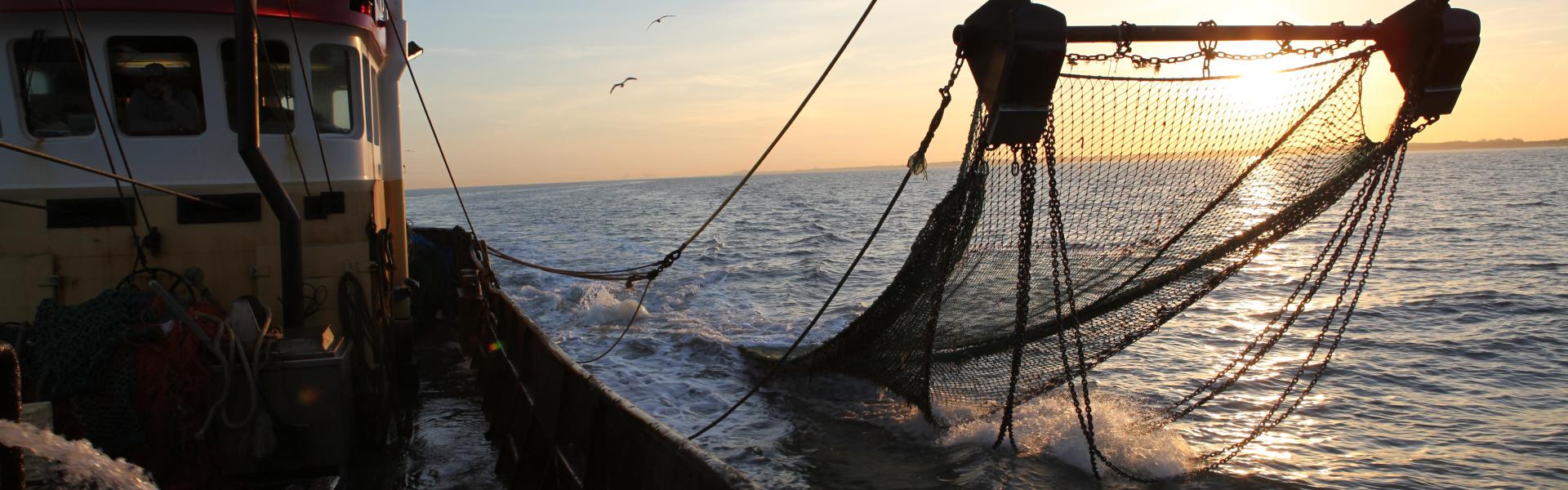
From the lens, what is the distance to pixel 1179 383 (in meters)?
10.7

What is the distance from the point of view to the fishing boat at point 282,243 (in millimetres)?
4539

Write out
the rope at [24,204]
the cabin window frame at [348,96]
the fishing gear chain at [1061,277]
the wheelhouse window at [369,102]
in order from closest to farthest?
the fishing gear chain at [1061,277], the rope at [24,204], the cabin window frame at [348,96], the wheelhouse window at [369,102]

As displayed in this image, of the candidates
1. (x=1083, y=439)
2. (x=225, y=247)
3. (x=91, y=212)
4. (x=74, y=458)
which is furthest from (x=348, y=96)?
(x=1083, y=439)

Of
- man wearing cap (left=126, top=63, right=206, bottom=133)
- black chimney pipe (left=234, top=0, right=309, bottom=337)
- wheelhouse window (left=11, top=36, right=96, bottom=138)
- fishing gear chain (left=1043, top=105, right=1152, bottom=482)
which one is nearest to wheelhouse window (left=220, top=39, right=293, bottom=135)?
man wearing cap (left=126, top=63, right=206, bottom=133)

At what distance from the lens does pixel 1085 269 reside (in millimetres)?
6125

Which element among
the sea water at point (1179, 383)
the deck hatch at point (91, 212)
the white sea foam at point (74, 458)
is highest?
the deck hatch at point (91, 212)

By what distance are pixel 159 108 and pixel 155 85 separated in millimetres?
158

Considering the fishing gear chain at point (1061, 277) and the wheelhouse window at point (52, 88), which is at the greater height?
the wheelhouse window at point (52, 88)

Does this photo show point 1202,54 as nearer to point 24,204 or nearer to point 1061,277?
point 1061,277

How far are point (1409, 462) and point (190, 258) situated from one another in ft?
33.0

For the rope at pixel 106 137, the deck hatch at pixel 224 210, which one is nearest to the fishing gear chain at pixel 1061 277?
the deck hatch at pixel 224 210

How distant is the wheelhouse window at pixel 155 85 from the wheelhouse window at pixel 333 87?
713 mm

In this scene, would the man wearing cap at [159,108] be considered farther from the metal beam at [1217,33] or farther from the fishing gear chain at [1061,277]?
the metal beam at [1217,33]

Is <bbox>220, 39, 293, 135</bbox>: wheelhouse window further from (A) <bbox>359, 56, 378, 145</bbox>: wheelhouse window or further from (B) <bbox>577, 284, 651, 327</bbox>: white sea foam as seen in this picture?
(B) <bbox>577, 284, 651, 327</bbox>: white sea foam
